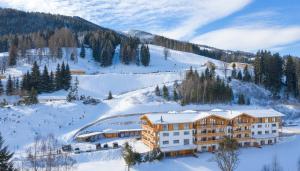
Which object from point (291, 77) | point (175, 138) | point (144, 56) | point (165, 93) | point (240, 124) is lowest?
point (175, 138)

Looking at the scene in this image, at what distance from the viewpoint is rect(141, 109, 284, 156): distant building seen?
42.3 metres

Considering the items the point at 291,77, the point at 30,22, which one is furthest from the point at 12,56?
the point at 30,22

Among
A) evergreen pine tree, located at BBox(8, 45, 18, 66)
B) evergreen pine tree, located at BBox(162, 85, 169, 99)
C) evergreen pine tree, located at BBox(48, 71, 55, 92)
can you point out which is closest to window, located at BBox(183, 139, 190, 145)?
evergreen pine tree, located at BBox(162, 85, 169, 99)

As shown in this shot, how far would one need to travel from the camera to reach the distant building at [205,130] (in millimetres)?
42344

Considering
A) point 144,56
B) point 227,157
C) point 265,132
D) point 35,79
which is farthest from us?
point 144,56

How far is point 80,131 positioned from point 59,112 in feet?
19.9

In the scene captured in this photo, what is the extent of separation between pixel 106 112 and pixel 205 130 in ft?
64.1

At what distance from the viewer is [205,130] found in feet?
146

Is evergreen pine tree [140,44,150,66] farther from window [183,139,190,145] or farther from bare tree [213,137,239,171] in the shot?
bare tree [213,137,239,171]

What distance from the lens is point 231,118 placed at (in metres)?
46.1

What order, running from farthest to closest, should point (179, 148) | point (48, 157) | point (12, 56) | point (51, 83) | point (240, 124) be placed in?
1. point (12, 56)
2. point (51, 83)
3. point (240, 124)
4. point (179, 148)
5. point (48, 157)

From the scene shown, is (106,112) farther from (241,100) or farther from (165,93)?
(241,100)

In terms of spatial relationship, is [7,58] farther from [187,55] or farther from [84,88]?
[187,55]

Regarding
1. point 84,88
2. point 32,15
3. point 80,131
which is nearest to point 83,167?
point 80,131
